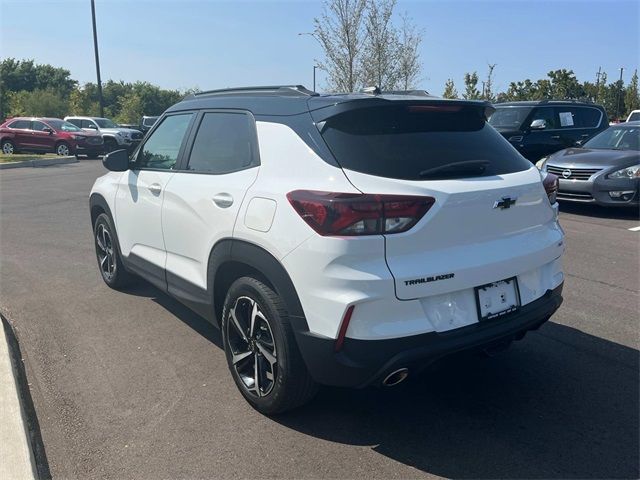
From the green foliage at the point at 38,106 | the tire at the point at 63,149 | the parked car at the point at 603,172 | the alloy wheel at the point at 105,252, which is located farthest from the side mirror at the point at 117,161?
the green foliage at the point at 38,106

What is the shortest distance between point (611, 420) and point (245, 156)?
259 cm

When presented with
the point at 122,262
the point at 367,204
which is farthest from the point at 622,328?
the point at 122,262

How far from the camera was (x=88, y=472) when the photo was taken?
2914 millimetres

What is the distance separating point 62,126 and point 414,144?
84.5ft

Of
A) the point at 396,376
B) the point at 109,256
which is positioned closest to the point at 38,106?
the point at 109,256

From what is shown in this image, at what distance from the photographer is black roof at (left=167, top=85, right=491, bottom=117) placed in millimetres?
3188

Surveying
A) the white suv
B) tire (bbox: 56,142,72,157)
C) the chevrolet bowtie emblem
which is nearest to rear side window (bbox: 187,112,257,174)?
the white suv

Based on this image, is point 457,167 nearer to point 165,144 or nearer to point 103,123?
point 165,144

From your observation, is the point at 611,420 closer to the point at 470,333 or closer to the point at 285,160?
the point at 470,333

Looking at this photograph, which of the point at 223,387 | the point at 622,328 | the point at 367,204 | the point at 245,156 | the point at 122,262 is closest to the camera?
the point at 367,204

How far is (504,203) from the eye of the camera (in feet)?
10.3

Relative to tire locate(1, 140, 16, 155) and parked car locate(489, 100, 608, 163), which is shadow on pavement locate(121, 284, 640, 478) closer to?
parked car locate(489, 100, 608, 163)

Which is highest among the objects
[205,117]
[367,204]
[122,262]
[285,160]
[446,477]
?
[205,117]

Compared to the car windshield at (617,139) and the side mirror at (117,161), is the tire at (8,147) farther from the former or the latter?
the side mirror at (117,161)
